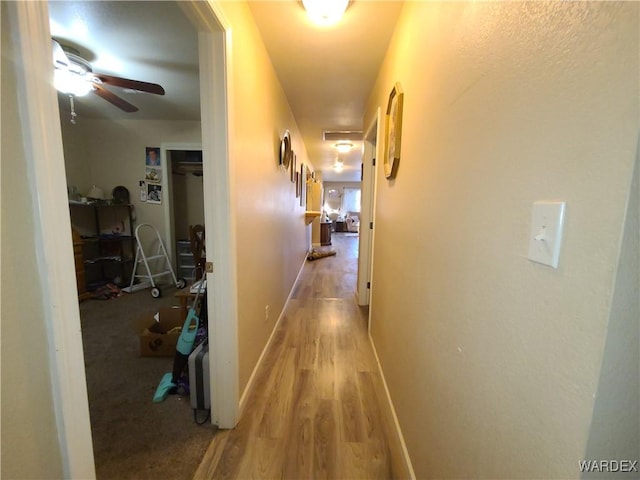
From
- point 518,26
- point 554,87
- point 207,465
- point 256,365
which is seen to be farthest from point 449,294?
point 256,365

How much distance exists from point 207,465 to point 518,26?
6.29ft

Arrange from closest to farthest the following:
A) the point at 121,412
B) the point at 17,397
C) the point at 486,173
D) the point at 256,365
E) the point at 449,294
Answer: the point at 17,397, the point at 486,173, the point at 449,294, the point at 121,412, the point at 256,365

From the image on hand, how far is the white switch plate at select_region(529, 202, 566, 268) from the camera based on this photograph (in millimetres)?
423

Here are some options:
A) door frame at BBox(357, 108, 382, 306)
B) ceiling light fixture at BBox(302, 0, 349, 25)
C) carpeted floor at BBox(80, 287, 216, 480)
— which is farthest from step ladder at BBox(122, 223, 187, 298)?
ceiling light fixture at BBox(302, 0, 349, 25)

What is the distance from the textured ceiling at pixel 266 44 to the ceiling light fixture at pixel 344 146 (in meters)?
1.51

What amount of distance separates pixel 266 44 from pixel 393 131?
3.80 feet

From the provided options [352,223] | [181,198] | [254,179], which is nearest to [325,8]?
[254,179]

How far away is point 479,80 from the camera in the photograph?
67 centimetres

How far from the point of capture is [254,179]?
5.40ft

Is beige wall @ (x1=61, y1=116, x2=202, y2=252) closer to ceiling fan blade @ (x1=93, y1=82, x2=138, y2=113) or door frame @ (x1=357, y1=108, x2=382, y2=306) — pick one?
ceiling fan blade @ (x1=93, y1=82, x2=138, y2=113)

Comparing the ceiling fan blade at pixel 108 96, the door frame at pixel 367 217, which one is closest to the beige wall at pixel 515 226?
the door frame at pixel 367 217

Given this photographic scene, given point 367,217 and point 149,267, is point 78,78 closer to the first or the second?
point 149,267

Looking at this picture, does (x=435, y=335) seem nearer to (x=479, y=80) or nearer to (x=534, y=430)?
(x=534, y=430)

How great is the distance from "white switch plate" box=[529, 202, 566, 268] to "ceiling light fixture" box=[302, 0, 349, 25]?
4.98ft
